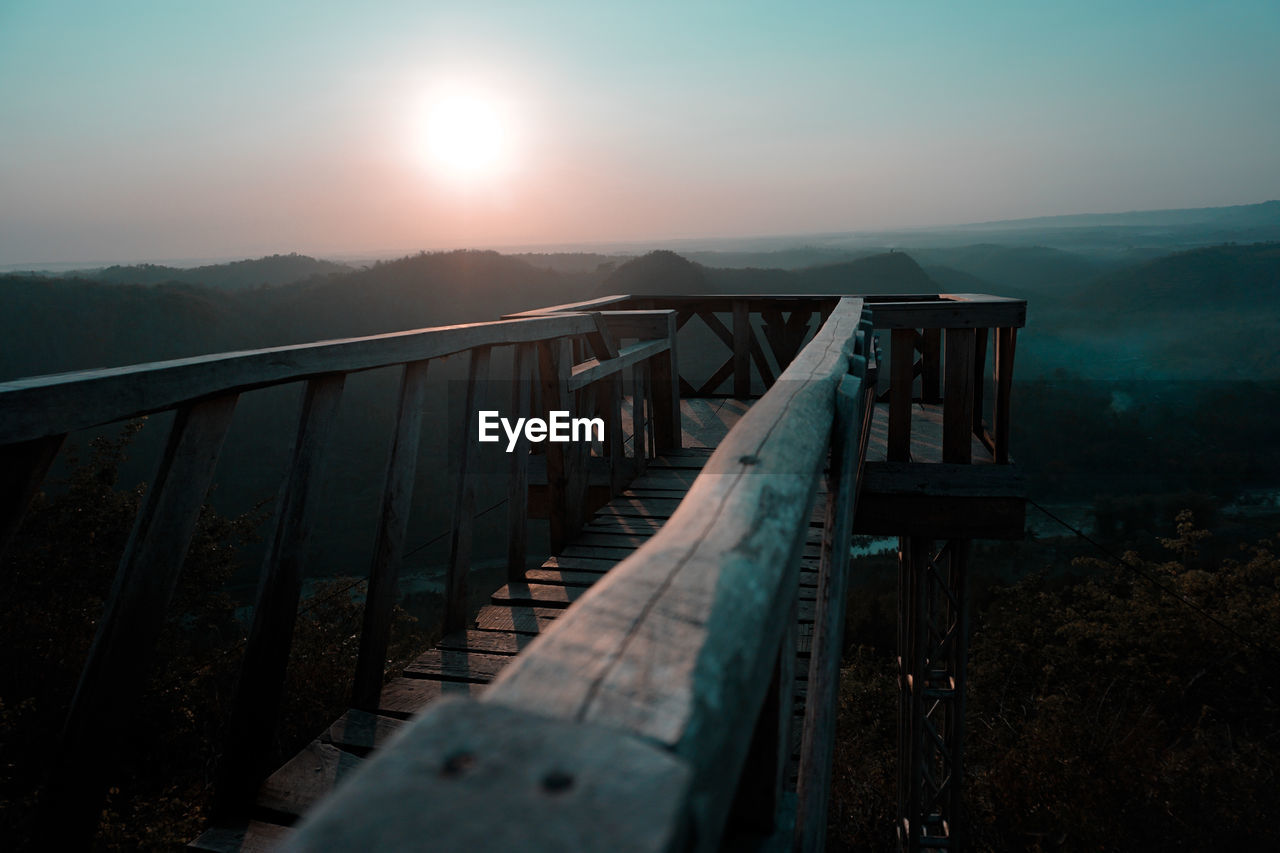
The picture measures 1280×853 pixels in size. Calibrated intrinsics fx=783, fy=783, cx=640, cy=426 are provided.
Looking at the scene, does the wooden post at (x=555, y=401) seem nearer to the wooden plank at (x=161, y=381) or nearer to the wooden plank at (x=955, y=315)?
the wooden plank at (x=161, y=381)

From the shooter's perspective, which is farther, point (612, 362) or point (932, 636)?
point (932, 636)

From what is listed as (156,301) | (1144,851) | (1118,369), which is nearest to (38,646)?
(1144,851)

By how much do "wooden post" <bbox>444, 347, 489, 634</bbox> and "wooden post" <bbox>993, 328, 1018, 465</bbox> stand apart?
137 inches

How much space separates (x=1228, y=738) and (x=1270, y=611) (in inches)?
162

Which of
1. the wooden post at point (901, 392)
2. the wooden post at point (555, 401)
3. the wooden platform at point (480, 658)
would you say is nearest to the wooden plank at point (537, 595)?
the wooden platform at point (480, 658)

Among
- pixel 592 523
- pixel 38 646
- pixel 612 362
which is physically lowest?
pixel 38 646

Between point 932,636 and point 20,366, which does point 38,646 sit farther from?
point 20,366

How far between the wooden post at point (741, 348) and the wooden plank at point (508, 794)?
785 cm

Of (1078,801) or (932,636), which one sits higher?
(932,636)

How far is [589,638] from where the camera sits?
590 mm

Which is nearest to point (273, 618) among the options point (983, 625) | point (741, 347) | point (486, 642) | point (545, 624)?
point (486, 642)

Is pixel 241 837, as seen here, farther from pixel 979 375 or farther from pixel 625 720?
pixel 979 375

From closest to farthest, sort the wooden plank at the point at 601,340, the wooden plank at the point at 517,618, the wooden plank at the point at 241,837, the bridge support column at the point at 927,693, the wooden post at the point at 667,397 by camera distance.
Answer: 1. the wooden plank at the point at 241,837
2. the wooden plank at the point at 517,618
3. the wooden plank at the point at 601,340
4. the wooden post at the point at 667,397
5. the bridge support column at the point at 927,693

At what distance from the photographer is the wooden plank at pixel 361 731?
210 centimetres
